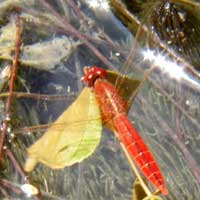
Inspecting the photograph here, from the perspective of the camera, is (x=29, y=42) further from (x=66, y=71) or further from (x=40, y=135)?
(x=40, y=135)

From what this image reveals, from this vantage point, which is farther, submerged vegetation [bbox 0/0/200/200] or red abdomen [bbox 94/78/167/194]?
submerged vegetation [bbox 0/0/200/200]

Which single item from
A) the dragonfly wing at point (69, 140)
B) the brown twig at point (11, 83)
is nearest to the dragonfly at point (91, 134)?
the dragonfly wing at point (69, 140)

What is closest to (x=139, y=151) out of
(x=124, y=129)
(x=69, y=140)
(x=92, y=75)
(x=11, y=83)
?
(x=124, y=129)

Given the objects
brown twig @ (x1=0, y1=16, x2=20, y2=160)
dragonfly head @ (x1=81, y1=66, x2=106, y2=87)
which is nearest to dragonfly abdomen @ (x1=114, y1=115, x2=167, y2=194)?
dragonfly head @ (x1=81, y1=66, x2=106, y2=87)

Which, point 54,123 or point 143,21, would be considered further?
point 143,21

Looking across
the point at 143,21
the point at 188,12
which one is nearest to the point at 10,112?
the point at 143,21

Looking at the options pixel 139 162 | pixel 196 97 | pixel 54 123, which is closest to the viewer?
pixel 139 162

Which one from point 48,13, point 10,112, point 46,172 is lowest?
point 46,172

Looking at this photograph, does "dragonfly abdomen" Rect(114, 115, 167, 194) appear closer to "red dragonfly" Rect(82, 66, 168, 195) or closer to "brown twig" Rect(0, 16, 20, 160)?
"red dragonfly" Rect(82, 66, 168, 195)
